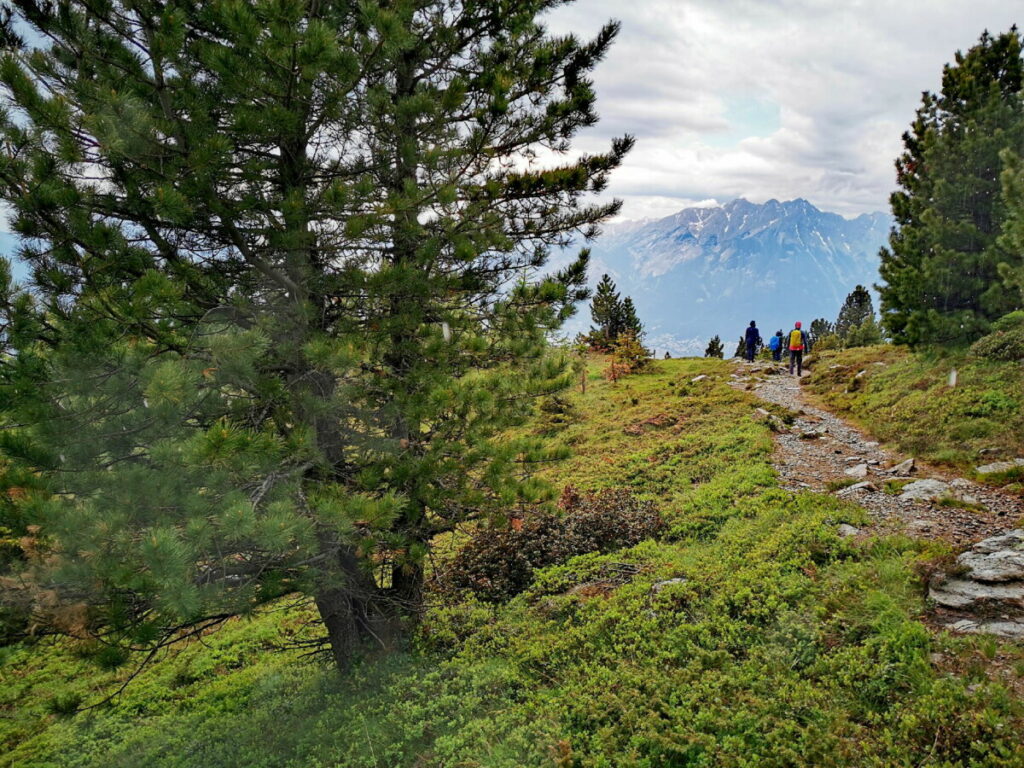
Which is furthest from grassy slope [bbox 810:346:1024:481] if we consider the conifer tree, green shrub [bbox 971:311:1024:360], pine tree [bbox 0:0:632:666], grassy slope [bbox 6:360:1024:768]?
the conifer tree

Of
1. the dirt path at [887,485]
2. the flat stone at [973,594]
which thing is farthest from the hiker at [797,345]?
the flat stone at [973,594]

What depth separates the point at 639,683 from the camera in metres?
5.54

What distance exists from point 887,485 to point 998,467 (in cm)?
203

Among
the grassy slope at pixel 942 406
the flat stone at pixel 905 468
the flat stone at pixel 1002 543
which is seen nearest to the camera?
the flat stone at pixel 1002 543

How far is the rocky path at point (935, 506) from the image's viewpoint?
5.35 metres

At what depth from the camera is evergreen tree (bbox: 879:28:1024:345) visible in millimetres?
15156

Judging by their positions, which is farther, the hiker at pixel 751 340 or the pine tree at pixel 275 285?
the hiker at pixel 751 340

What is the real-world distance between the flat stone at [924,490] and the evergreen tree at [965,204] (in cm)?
947

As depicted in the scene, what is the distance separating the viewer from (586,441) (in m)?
17.2

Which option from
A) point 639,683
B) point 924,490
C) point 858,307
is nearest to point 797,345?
point 924,490

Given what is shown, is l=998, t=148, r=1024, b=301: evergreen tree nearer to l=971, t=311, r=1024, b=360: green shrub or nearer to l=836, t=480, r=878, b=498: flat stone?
l=971, t=311, r=1024, b=360: green shrub

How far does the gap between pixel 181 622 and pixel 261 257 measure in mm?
3763

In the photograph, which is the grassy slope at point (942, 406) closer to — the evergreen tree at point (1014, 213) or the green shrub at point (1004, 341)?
the green shrub at point (1004, 341)

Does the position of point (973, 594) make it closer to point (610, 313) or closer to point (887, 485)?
point (887, 485)
